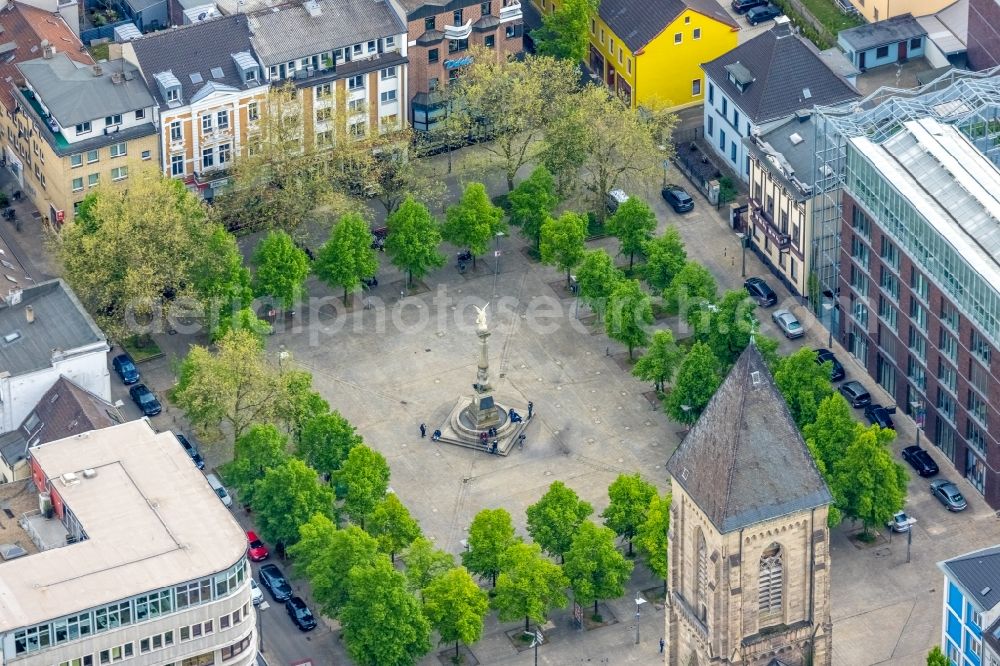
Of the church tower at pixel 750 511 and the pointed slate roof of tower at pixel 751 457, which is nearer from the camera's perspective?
the pointed slate roof of tower at pixel 751 457

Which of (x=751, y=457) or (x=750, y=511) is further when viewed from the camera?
(x=750, y=511)

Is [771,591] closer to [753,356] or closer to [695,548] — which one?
[695,548]

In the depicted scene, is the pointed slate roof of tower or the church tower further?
the church tower

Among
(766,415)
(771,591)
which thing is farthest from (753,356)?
(771,591)

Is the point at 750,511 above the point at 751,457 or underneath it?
underneath
